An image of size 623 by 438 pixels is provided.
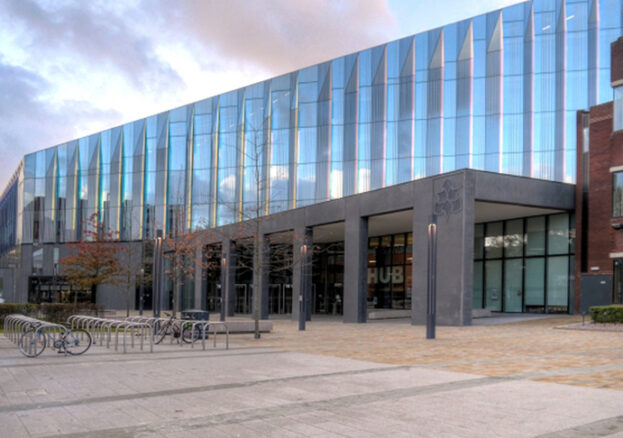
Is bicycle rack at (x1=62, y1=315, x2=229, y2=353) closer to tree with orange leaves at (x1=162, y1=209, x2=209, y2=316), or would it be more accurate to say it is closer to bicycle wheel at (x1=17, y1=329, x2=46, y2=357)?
bicycle wheel at (x1=17, y1=329, x2=46, y2=357)

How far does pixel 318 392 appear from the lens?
9352 millimetres

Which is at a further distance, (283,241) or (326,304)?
(326,304)

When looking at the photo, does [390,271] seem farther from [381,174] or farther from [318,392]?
[318,392]

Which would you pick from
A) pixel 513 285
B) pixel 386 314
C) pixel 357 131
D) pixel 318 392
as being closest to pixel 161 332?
pixel 318 392

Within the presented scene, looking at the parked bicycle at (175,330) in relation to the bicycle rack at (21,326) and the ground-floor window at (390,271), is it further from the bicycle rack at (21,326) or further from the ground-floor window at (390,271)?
the ground-floor window at (390,271)

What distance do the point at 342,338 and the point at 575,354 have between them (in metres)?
8.11

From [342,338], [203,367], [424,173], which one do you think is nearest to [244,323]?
[342,338]

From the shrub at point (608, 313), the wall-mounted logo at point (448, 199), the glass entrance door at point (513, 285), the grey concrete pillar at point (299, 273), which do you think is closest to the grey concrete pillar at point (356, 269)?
the grey concrete pillar at point (299, 273)

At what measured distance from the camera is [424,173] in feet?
141

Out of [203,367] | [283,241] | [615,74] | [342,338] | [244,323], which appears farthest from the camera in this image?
[283,241]

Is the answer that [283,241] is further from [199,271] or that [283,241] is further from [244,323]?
[244,323]

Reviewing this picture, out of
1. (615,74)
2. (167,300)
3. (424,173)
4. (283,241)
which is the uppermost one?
(615,74)

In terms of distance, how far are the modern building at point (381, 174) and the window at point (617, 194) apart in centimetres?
242

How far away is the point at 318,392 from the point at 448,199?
18.4m
